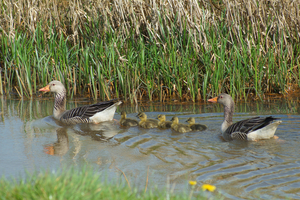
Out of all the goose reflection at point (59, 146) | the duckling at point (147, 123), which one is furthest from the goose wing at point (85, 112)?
the goose reflection at point (59, 146)

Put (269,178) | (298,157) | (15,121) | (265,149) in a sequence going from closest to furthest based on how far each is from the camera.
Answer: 1. (269,178)
2. (298,157)
3. (265,149)
4. (15,121)

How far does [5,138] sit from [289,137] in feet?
16.6

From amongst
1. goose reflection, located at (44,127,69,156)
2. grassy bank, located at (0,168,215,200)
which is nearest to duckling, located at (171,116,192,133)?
goose reflection, located at (44,127,69,156)

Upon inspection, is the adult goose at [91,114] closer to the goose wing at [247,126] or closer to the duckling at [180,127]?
the duckling at [180,127]

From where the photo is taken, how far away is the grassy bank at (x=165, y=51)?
34.2ft

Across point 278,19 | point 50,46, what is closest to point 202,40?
point 278,19

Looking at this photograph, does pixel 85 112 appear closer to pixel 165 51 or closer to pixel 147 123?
pixel 147 123

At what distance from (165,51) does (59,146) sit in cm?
493

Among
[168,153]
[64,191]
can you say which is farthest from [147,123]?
[64,191]

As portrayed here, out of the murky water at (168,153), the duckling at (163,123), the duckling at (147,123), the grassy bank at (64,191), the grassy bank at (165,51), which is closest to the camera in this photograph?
the grassy bank at (64,191)

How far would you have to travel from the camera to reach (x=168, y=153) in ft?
20.1

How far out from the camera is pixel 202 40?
430 inches

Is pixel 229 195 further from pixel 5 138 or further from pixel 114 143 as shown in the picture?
pixel 5 138

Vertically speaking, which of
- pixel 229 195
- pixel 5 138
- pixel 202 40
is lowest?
pixel 229 195
